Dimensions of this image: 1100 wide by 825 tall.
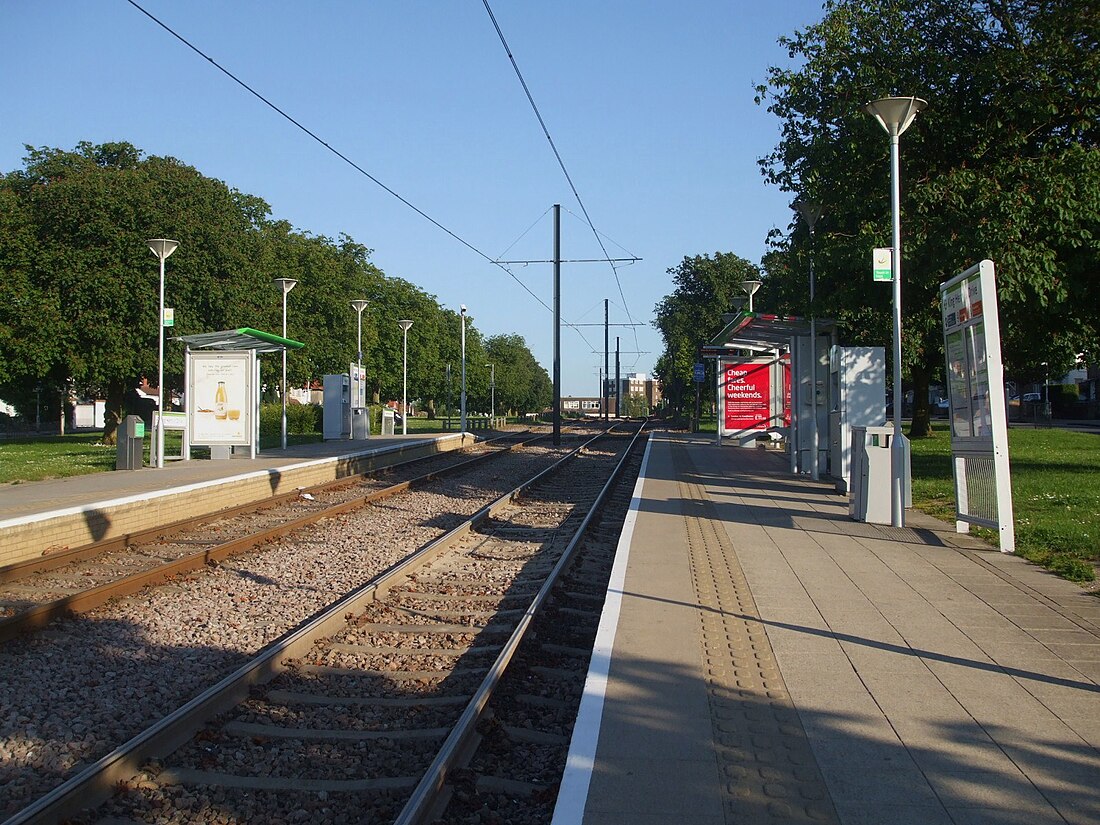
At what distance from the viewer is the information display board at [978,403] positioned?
1026 centimetres

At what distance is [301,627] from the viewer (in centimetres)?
731

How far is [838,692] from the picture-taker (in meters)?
5.60

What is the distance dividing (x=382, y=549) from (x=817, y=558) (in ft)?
15.7

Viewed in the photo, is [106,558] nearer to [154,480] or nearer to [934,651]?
[154,480]

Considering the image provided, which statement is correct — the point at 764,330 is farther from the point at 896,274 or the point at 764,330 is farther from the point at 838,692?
the point at 838,692

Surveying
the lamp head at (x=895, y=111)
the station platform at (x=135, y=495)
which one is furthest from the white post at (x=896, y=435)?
the station platform at (x=135, y=495)

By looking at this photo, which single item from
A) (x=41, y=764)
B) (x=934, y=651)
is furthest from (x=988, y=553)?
(x=41, y=764)

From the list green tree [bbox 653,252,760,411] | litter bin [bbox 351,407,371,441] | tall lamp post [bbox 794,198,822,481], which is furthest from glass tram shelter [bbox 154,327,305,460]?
green tree [bbox 653,252,760,411]

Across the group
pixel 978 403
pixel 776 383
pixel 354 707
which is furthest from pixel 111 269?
pixel 354 707

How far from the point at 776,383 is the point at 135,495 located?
75.8 feet

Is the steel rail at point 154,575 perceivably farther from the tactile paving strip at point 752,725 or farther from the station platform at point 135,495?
the tactile paving strip at point 752,725

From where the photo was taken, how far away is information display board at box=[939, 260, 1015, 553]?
10.3 meters

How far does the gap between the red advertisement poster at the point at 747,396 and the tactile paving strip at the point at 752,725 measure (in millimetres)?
24432

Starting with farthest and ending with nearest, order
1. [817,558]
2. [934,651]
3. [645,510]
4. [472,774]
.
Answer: [645,510]
[817,558]
[934,651]
[472,774]
